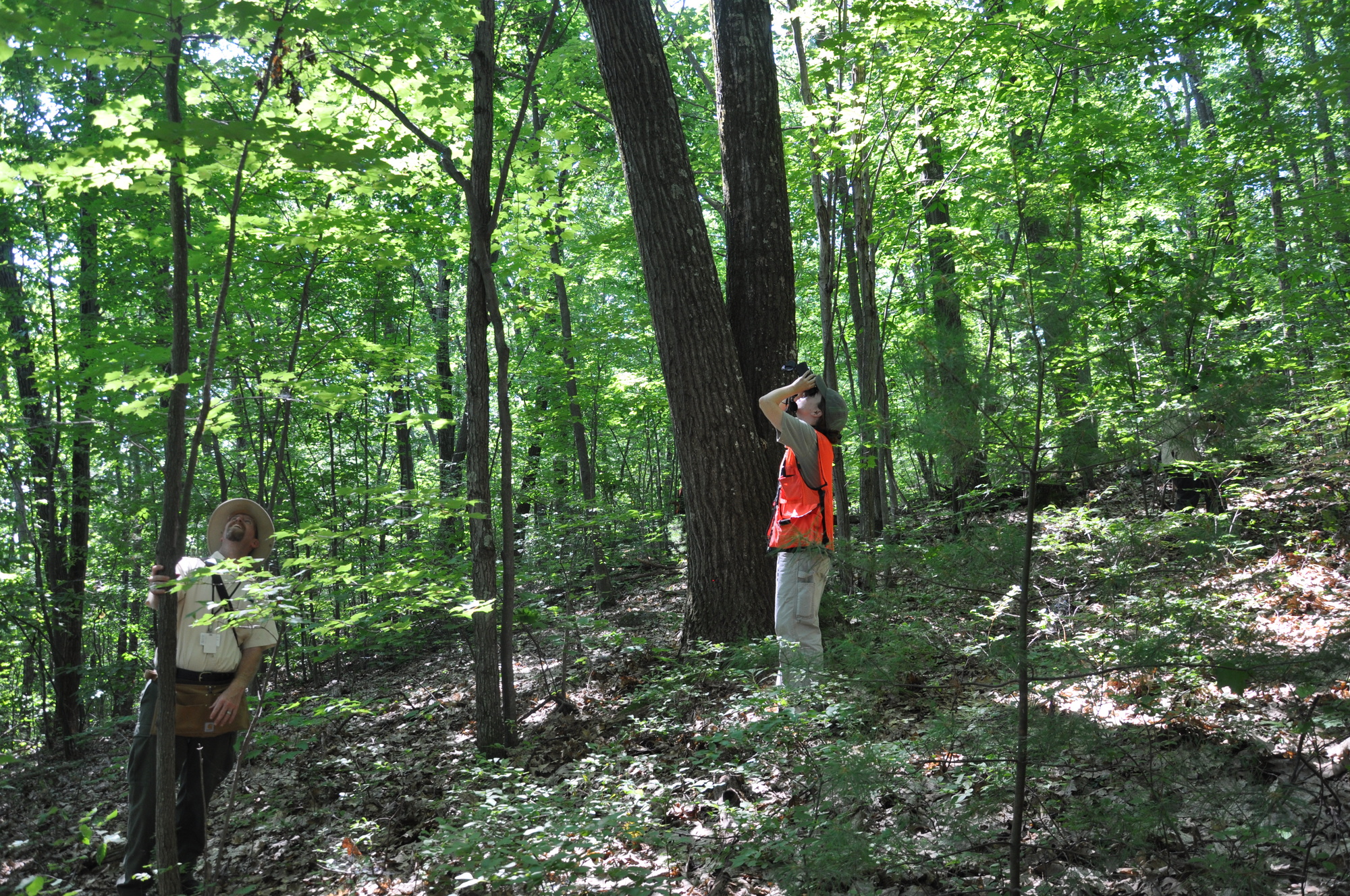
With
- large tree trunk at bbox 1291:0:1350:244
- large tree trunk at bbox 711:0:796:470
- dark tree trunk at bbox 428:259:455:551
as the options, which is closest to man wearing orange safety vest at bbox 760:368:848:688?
large tree trunk at bbox 711:0:796:470

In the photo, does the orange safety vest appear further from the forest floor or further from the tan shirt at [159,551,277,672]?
the tan shirt at [159,551,277,672]

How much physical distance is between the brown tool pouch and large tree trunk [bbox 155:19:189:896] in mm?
876

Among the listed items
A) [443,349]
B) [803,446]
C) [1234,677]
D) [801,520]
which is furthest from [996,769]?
[443,349]

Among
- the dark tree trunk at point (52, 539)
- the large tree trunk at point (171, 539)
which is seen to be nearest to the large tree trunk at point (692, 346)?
the large tree trunk at point (171, 539)

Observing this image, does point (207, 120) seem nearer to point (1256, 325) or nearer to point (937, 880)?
point (937, 880)

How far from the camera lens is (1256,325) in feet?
25.9

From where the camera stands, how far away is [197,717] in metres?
3.64

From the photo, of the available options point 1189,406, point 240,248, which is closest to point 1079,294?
point 1189,406

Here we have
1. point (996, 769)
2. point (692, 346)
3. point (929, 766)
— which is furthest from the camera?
point (692, 346)

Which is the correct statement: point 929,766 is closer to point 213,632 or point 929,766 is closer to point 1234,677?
point 1234,677

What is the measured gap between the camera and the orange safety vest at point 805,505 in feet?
13.8

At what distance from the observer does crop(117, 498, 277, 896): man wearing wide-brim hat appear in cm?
352

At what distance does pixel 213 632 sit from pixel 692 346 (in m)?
3.34

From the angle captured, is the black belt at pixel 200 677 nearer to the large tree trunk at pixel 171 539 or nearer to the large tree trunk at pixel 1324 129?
the large tree trunk at pixel 171 539
